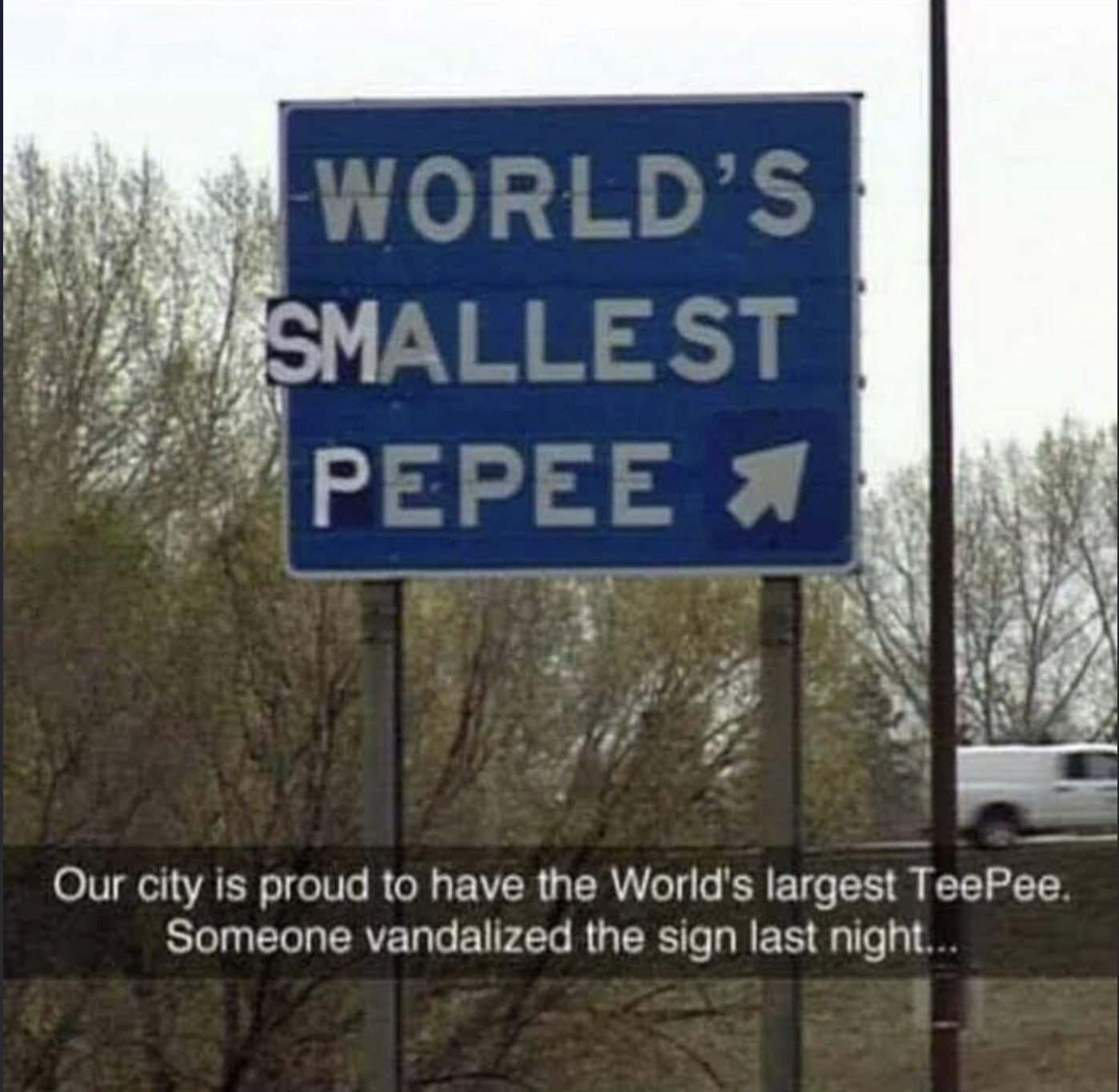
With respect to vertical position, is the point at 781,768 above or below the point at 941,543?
below

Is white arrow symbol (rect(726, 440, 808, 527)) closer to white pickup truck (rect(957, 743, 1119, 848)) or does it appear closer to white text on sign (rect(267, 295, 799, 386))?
white text on sign (rect(267, 295, 799, 386))

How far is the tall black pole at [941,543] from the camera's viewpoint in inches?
338

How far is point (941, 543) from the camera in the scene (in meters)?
9.75

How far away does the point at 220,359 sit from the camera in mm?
11273

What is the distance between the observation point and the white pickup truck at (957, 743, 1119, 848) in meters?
10.7

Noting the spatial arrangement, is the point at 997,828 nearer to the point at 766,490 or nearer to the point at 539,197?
the point at 766,490

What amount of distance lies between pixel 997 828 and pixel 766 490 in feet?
14.0

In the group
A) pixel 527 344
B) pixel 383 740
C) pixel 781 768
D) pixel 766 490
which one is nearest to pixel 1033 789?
pixel 781 768

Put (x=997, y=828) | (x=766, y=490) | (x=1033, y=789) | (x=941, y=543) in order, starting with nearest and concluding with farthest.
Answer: (x=766, y=490), (x=941, y=543), (x=1033, y=789), (x=997, y=828)

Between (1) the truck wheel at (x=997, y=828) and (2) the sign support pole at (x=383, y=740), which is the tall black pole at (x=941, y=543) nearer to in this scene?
(1) the truck wheel at (x=997, y=828)

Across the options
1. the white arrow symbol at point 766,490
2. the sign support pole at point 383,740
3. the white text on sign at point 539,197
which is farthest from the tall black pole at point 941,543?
the white text on sign at point 539,197

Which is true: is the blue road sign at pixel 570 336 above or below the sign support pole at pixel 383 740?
above

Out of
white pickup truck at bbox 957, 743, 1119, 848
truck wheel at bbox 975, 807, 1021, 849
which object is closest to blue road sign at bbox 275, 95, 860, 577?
white pickup truck at bbox 957, 743, 1119, 848

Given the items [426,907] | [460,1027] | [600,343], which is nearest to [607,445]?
[600,343]
